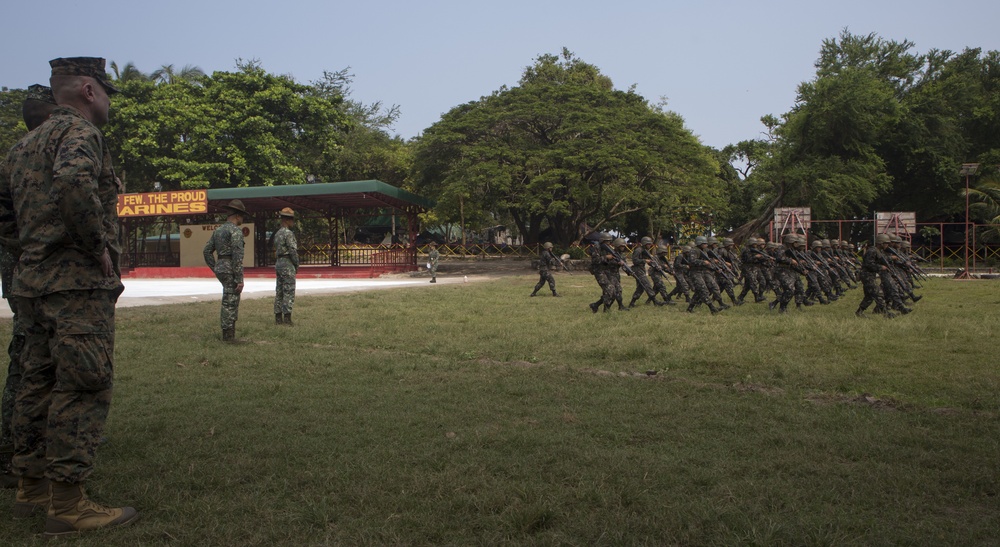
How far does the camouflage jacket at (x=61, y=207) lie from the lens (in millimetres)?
3300

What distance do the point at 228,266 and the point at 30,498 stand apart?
6.09 metres

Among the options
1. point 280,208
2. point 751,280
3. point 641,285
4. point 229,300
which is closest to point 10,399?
point 229,300

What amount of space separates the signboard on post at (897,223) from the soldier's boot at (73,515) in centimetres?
2895

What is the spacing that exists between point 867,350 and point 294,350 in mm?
6706

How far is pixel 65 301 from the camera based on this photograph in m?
3.33

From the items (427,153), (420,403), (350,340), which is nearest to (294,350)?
(350,340)

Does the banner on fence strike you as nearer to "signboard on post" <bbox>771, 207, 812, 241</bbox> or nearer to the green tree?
"signboard on post" <bbox>771, 207, 812, 241</bbox>

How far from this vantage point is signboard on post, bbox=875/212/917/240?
1083 inches

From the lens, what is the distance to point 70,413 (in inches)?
131

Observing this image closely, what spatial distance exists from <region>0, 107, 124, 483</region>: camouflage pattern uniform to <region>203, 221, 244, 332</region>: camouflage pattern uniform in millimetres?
5835

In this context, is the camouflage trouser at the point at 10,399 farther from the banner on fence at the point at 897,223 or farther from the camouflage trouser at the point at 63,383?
the banner on fence at the point at 897,223

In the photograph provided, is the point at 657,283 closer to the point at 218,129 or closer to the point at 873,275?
the point at 873,275

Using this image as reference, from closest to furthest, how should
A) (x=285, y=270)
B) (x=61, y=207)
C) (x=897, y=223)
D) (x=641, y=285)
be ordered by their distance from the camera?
(x=61, y=207) → (x=285, y=270) → (x=641, y=285) → (x=897, y=223)

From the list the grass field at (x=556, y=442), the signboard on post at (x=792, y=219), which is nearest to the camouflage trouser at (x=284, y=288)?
the grass field at (x=556, y=442)
